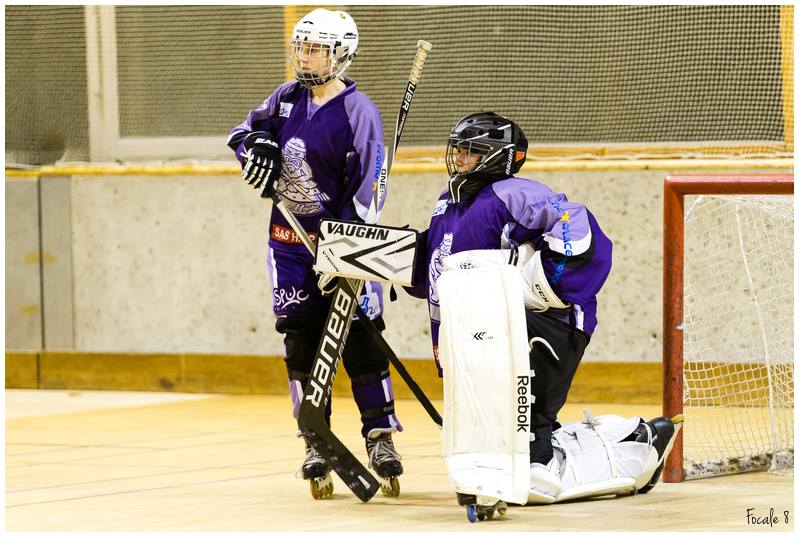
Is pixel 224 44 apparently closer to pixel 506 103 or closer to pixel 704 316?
pixel 506 103

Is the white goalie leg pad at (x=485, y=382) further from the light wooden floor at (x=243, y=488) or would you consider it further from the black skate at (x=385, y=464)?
the black skate at (x=385, y=464)

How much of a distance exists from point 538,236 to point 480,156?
0.89 ft

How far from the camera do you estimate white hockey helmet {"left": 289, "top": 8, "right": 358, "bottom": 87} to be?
13.6 feet

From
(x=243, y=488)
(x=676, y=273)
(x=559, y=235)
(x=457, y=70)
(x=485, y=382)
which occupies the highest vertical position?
(x=457, y=70)

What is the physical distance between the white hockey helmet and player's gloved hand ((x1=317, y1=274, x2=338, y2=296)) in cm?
56

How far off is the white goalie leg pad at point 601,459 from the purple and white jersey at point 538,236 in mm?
321

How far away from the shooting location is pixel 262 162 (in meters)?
4.13

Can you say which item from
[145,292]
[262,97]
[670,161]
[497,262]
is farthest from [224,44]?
[497,262]

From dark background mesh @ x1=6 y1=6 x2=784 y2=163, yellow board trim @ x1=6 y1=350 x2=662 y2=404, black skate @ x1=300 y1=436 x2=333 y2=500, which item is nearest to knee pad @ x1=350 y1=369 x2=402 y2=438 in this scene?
black skate @ x1=300 y1=436 x2=333 y2=500

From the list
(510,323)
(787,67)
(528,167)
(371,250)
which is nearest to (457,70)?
(528,167)

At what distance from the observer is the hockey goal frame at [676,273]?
4355 millimetres

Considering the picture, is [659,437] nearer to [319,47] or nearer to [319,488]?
[319,488]
